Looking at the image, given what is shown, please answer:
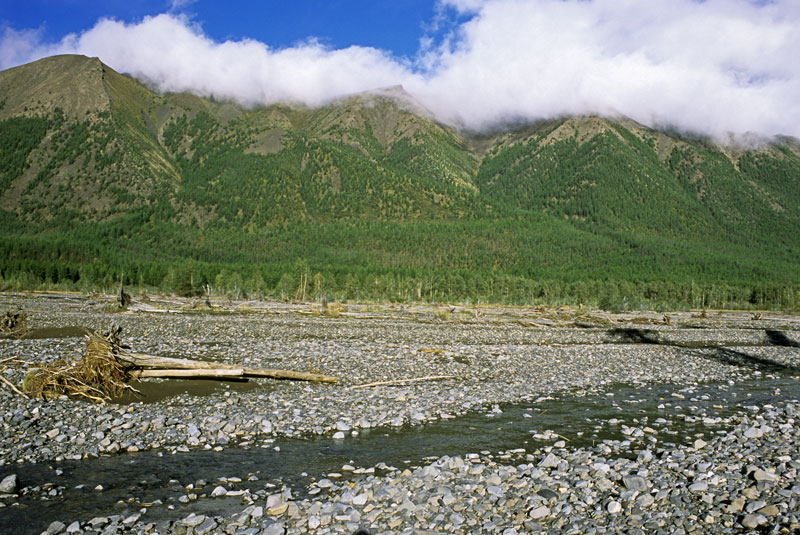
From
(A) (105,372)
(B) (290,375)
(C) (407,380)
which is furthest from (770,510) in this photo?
(A) (105,372)

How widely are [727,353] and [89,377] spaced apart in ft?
125

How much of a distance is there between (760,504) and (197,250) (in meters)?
212

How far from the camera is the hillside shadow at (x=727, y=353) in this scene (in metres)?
28.3

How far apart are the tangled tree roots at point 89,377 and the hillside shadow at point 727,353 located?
30620 mm

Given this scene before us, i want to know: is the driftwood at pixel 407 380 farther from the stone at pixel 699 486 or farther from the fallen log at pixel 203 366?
the stone at pixel 699 486

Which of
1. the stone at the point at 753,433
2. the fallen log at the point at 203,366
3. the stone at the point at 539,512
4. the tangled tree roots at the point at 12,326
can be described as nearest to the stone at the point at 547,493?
the stone at the point at 539,512

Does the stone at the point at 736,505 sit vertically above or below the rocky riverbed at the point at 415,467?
above

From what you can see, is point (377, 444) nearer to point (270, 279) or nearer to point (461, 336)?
point (461, 336)

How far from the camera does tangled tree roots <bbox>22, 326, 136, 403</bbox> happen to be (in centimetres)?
1388

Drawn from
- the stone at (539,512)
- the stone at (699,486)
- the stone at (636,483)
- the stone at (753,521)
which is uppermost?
the stone at (753,521)

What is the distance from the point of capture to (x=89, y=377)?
14.4 meters

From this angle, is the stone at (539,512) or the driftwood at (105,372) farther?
the driftwood at (105,372)

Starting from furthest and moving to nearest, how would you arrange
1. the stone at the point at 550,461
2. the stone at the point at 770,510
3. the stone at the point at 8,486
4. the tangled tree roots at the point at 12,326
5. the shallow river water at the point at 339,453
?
the tangled tree roots at the point at 12,326 < the stone at the point at 550,461 < the stone at the point at 8,486 < the shallow river water at the point at 339,453 < the stone at the point at 770,510

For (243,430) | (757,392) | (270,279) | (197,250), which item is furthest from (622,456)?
(197,250)
